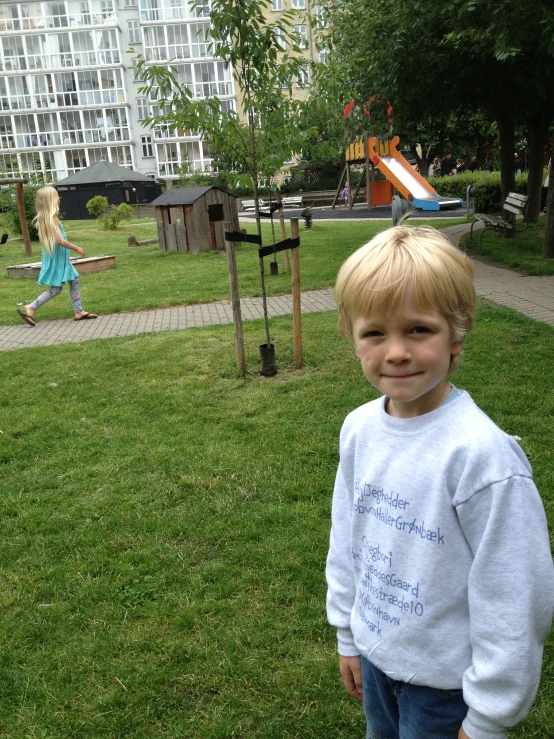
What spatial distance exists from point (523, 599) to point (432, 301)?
602 mm

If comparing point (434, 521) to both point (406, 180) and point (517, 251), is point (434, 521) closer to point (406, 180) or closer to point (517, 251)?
point (517, 251)

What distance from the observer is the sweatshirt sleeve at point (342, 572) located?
1683 millimetres

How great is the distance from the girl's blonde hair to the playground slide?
16073 millimetres

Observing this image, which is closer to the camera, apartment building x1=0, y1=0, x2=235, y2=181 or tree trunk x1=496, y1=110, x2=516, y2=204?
tree trunk x1=496, y1=110, x2=516, y2=204

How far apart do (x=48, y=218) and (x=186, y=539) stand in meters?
6.78

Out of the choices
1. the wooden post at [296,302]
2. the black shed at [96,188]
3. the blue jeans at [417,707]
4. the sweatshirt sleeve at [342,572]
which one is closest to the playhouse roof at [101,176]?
the black shed at [96,188]

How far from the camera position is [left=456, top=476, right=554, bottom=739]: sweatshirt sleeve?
1.29m

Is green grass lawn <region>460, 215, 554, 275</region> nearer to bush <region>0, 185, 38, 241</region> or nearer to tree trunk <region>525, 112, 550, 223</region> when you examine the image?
tree trunk <region>525, 112, 550, 223</region>

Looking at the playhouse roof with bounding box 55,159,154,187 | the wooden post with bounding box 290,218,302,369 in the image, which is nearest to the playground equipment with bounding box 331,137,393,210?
the playhouse roof with bounding box 55,159,154,187

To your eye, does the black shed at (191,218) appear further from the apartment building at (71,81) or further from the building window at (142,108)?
the building window at (142,108)

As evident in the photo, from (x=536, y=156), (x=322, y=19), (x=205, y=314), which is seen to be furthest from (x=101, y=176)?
(x=205, y=314)

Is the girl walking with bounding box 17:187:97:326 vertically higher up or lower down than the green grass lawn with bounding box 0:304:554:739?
higher up

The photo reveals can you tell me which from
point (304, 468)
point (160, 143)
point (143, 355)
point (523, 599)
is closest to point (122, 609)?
point (304, 468)

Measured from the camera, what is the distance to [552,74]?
1246 cm
